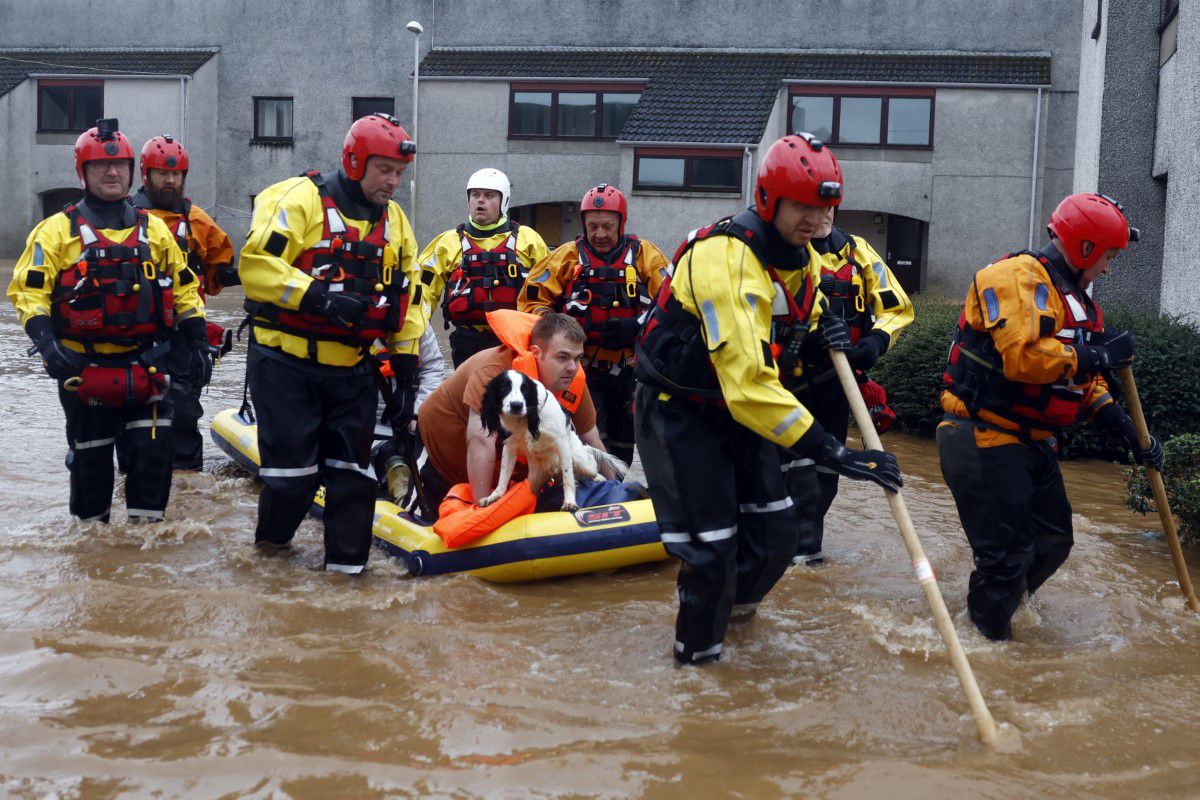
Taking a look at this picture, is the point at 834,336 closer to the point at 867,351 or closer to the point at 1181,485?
the point at 867,351

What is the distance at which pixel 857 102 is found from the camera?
89.1 feet

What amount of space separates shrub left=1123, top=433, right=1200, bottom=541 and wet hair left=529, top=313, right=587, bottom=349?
130 inches

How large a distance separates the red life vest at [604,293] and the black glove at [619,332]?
0.06ft

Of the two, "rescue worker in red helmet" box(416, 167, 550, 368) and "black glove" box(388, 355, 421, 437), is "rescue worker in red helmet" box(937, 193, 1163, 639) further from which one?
"rescue worker in red helmet" box(416, 167, 550, 368)

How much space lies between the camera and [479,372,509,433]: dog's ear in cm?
638

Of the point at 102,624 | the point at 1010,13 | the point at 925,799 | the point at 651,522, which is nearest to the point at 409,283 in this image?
the point at 651,522

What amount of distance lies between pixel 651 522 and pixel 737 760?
8.22 ft

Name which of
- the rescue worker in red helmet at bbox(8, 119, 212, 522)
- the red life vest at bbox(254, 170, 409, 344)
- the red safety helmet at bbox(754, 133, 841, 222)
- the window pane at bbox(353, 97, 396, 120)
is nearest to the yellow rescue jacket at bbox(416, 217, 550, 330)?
the rescue worker in red helmet at bbox(8, 119, 212, 522)

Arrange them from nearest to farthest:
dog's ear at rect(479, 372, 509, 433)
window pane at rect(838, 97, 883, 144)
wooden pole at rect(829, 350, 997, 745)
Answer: wooden pole at rect(829, 350, 997, 745) < dog's ear at rect(479, 372, 509, 433) < window pane at rect(838, 97, 883, 144)

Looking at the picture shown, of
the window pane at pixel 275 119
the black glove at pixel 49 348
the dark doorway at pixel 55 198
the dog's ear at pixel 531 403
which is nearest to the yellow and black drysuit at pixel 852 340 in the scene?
the dog's ear at pixel 531 403

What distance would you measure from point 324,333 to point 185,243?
280 centimetres

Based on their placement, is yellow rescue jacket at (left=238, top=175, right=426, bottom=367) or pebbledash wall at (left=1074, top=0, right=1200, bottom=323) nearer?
yellow rescue jacket at (left=238, top=175, right=426, bottom=367)

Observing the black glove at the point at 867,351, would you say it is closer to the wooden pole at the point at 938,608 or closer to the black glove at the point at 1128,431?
the black glove at the point at 1128,431

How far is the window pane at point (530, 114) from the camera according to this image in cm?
2872
